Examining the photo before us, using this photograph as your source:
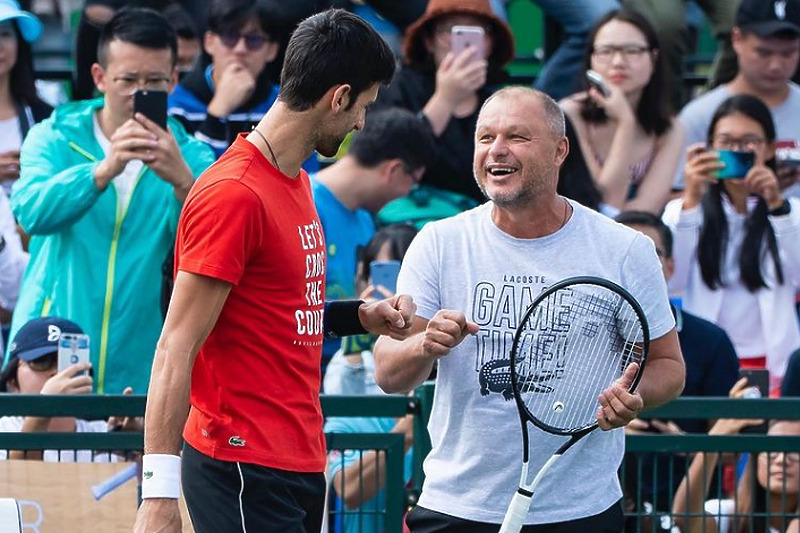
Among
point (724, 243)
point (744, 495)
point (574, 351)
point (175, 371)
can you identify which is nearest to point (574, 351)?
point (574, 351)

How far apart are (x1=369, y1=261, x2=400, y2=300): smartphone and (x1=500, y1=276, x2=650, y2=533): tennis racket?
1978mm

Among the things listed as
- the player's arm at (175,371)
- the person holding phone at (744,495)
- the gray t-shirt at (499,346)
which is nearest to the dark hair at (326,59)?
the player's arm at (175,371)

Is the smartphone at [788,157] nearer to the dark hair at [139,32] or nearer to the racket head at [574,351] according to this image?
the dark hair at [139,32]

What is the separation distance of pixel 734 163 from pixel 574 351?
3.13m

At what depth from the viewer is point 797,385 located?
6402mm

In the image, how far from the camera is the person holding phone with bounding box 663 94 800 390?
7289 mm

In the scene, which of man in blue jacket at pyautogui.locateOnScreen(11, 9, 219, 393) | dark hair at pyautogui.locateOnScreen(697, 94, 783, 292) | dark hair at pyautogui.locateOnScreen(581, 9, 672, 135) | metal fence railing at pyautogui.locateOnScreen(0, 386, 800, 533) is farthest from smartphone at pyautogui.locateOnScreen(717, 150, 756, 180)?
man in blue jacket at pyautogui.locateOnScreen(11, 9, 219, 393)

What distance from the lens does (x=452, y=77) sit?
25.2 feet

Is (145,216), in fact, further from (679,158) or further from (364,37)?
(679,158)

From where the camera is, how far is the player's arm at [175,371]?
3715mm

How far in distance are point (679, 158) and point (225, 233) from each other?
4.74 metres

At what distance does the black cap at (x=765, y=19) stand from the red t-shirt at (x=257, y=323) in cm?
489

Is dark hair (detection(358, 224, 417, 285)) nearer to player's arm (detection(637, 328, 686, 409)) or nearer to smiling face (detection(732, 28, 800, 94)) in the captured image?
player's arm (detection(637, 328, 686, 409))

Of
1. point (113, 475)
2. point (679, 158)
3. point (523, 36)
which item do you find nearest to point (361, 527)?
point (113, 475)
